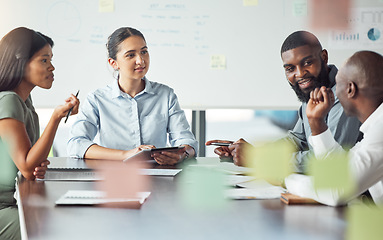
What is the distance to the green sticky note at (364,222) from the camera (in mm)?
984

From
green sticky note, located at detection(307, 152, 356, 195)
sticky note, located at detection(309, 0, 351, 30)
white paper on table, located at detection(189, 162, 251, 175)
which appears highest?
sticky note, located at detection(309, 0, 351, 30)

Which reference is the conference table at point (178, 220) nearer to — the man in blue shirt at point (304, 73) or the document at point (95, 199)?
the document at point (95, 199)

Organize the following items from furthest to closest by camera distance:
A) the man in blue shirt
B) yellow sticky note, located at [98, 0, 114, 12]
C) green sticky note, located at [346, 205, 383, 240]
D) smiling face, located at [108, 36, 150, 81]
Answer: yellow sticky note, located at [98, 0, 114, 12]
smiling face, located at [108, 36, 150, 81]
the man in blue shirt
green sticky note, located at [346, 205, 383, 240]

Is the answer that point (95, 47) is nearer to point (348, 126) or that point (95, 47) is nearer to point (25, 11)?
point (25, 11)

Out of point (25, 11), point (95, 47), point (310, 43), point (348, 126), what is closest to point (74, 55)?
point (95, 47)

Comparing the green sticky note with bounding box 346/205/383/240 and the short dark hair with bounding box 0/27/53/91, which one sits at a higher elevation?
the short dark hair with bounding box 0/27/53/91

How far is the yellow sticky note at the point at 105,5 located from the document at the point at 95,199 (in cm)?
243

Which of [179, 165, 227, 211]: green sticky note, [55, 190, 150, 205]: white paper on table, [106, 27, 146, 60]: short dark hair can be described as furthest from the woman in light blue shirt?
[55, 190, 150, 205]: white paper on table

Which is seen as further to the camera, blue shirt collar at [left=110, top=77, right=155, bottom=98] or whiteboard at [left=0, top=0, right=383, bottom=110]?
whiteboard at [left=0, top=0, right=383, bottom=110]

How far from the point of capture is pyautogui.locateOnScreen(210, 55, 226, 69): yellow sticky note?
370 centimetres

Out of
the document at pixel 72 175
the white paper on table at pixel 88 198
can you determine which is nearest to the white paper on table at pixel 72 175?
the document at pixel 72 175

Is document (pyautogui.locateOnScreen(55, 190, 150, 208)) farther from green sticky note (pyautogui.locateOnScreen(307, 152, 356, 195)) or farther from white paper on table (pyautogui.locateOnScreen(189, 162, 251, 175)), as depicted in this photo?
white paper on table (pyautogui.locateOnScreen(189, 162, 251, 175))

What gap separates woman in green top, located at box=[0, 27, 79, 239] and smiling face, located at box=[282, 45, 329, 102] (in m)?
1.01

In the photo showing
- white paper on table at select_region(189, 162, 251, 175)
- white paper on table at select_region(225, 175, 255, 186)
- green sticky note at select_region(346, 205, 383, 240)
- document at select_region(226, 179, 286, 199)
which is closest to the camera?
green sticky note at select_region(346, 205, 383, 240)
